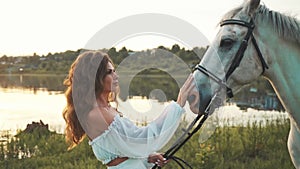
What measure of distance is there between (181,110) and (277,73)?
0.80 m

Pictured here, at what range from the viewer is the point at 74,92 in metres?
2.30

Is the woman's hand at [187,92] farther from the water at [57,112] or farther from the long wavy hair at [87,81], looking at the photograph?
the long wavy hair at [87,81]

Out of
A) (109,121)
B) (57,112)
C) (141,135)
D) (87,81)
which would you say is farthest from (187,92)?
(57,112)

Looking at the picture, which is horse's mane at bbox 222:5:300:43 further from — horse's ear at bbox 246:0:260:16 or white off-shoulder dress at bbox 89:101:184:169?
white off-shoulder dress at bbox 89:101:184:169

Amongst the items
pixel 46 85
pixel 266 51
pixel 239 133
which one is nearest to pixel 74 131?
pixel 266 51

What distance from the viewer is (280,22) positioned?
258 cm

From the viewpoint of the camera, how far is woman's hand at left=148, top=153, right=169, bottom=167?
2.25 m

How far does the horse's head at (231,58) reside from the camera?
2.43 meters

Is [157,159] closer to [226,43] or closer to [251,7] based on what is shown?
[226,43]

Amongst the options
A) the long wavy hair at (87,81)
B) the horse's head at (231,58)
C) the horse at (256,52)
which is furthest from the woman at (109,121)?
the horse at (256,52)

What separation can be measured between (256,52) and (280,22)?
0.23 meters

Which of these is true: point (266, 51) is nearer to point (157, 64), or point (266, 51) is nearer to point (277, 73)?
point (277, 73)

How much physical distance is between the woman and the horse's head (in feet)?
0.47

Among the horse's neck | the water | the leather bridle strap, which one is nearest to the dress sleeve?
the water
